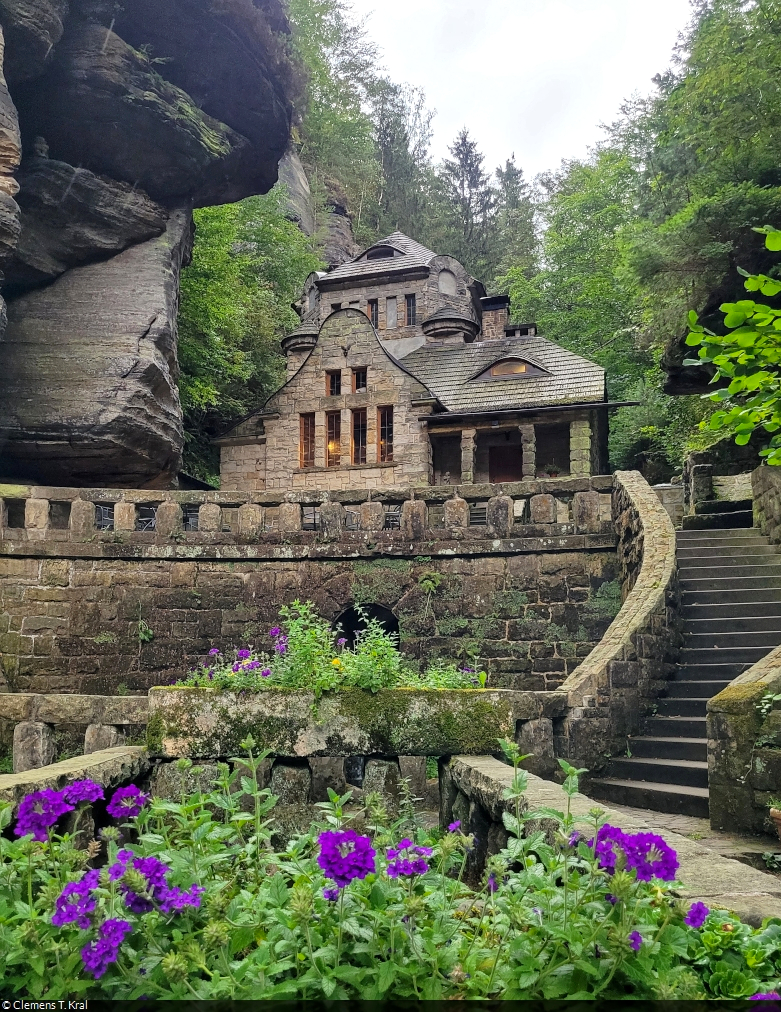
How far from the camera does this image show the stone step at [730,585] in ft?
38.1

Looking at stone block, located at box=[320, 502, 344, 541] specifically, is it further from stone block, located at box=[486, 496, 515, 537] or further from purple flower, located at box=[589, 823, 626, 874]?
purple flower, located at box=[589, 823, 626, 874]

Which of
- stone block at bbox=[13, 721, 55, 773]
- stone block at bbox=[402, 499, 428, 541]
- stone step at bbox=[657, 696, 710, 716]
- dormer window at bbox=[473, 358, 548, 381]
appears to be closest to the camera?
stone block at bbox=[13, 721, 55, 773]

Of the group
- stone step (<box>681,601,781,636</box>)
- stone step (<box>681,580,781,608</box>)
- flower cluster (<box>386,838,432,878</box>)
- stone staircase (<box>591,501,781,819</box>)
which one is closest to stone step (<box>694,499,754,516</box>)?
stone staircase (<box>591,501,781,819</box>)

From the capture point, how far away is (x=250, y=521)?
13.5 metres

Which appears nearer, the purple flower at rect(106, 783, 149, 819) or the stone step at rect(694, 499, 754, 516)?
the purple flower at rect(106, 783, 149, 819)

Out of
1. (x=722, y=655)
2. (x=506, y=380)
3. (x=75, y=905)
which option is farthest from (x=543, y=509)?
(x=506, y=380)

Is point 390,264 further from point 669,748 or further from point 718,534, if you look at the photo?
point 669,748

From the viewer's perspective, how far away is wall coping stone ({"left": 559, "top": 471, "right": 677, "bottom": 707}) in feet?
28.7

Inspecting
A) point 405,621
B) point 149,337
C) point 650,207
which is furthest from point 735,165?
point 149,337

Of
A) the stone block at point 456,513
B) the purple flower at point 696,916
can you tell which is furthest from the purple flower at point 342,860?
the stone block at point 456,513

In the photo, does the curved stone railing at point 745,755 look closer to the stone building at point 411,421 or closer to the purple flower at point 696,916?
the purple flower at point 696,916

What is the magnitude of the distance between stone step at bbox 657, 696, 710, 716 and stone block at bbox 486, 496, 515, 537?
401 cm

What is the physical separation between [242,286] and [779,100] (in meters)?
19.5

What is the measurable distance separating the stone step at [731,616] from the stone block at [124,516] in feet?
27.8
